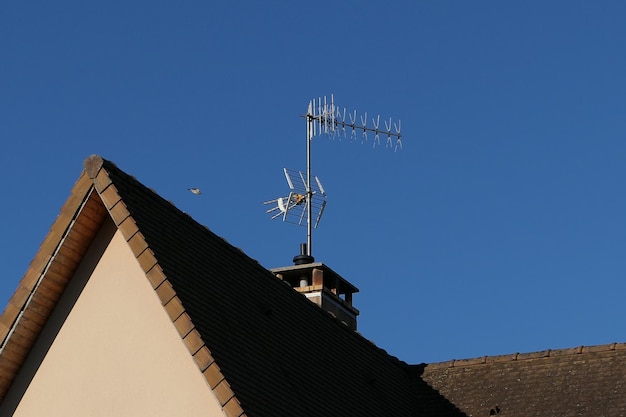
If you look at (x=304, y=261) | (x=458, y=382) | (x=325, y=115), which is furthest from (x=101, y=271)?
(x=325, y=115)

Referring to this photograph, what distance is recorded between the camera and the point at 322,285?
28438 millimetres

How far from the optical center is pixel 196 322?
18.1 m

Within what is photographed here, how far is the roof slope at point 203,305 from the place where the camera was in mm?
18078

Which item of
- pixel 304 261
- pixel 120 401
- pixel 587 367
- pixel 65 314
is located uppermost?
pixel 304 261

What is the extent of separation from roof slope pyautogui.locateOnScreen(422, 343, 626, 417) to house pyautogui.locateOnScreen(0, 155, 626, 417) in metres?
3.19

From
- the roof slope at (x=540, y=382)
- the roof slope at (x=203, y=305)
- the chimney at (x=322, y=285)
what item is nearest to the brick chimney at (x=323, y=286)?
the chimney at (x=322, y=285)

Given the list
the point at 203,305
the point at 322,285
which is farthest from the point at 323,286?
the point at 203,305

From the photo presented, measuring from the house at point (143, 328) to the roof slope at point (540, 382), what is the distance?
319 centimetres

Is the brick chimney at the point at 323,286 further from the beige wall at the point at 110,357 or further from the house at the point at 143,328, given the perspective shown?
the beige wall at the point at 110,357

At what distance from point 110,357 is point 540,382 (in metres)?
8.30

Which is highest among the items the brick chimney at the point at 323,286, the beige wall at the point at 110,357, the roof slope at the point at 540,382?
the brick chimney at the point at 323,286

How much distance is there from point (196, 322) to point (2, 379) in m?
2.75

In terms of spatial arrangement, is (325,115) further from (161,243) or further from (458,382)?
(161,243)

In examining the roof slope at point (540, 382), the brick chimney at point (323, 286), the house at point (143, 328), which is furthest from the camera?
the brick chimney at point (323, 286)
